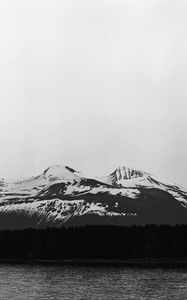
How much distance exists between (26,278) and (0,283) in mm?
16821

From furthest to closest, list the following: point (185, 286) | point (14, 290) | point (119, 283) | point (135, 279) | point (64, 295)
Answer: point (135, 279) → point (119, 283) → point (185, 286) → point (14, 290) → point (64, 295)

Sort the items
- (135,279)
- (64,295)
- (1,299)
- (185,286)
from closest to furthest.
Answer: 1. (1,299)
2. (64,295)
3. (185,286)
4. (135,279)

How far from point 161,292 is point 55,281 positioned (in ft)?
125

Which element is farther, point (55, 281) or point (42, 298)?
point (55, 281)

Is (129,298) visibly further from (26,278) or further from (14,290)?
(26,278)

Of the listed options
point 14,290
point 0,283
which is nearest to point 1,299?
point 14,290

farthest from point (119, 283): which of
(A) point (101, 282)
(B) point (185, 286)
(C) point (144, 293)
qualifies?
(C) point (144, 293)

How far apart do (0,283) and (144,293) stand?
41018mm

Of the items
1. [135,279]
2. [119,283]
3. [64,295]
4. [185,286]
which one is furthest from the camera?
[135,279]

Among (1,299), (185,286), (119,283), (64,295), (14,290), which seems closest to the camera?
(1,299)

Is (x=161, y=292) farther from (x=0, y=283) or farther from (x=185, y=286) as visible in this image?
(x=0, y=283)

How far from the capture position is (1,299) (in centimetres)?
10219

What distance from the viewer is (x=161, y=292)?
115m

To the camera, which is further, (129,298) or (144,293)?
(144,293)
